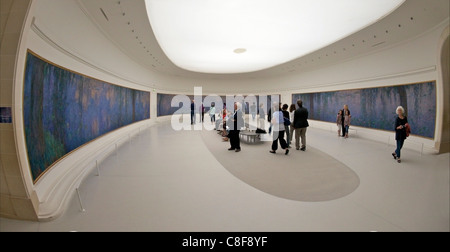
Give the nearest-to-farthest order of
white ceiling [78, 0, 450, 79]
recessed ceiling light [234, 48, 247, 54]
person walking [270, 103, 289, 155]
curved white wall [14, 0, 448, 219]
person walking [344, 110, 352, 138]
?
curved white wall [14, 0, 448, 219], white ceiling [78, 0, 450, 79], person walking [270, 103, 289, 155], person walking [344, 110, 352, 138], recessed ceiling light [234, 48, 247, 54]

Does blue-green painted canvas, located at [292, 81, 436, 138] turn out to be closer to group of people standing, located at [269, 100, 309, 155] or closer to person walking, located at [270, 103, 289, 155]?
group of people standing, located at [269, 100, 309, 155]

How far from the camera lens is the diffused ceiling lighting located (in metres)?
5.67

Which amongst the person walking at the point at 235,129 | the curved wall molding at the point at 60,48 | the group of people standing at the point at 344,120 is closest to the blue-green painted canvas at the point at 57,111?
the curved wall molding at the point at 60,48

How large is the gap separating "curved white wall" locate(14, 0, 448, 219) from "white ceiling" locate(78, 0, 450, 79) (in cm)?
29

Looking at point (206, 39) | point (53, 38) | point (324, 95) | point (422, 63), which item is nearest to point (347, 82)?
point (324, 95)

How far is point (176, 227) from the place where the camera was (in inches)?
88.4

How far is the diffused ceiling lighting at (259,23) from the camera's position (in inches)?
223

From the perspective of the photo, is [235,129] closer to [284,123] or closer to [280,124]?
[280,124]

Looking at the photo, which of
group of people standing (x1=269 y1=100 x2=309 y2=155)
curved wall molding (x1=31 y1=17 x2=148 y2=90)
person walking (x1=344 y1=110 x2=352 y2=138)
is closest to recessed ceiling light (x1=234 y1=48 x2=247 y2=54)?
group of people standing (x1=269 y1=100 x2=309 y2=155)

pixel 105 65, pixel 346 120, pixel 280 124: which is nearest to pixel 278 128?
pixel 280 124

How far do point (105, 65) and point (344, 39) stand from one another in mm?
10698

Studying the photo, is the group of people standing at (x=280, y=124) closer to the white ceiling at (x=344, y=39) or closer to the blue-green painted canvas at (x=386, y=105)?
the white ceiling at (x=344, y=39)

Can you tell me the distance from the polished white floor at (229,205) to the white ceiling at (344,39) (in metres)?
4.63

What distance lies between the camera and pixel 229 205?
277cm
